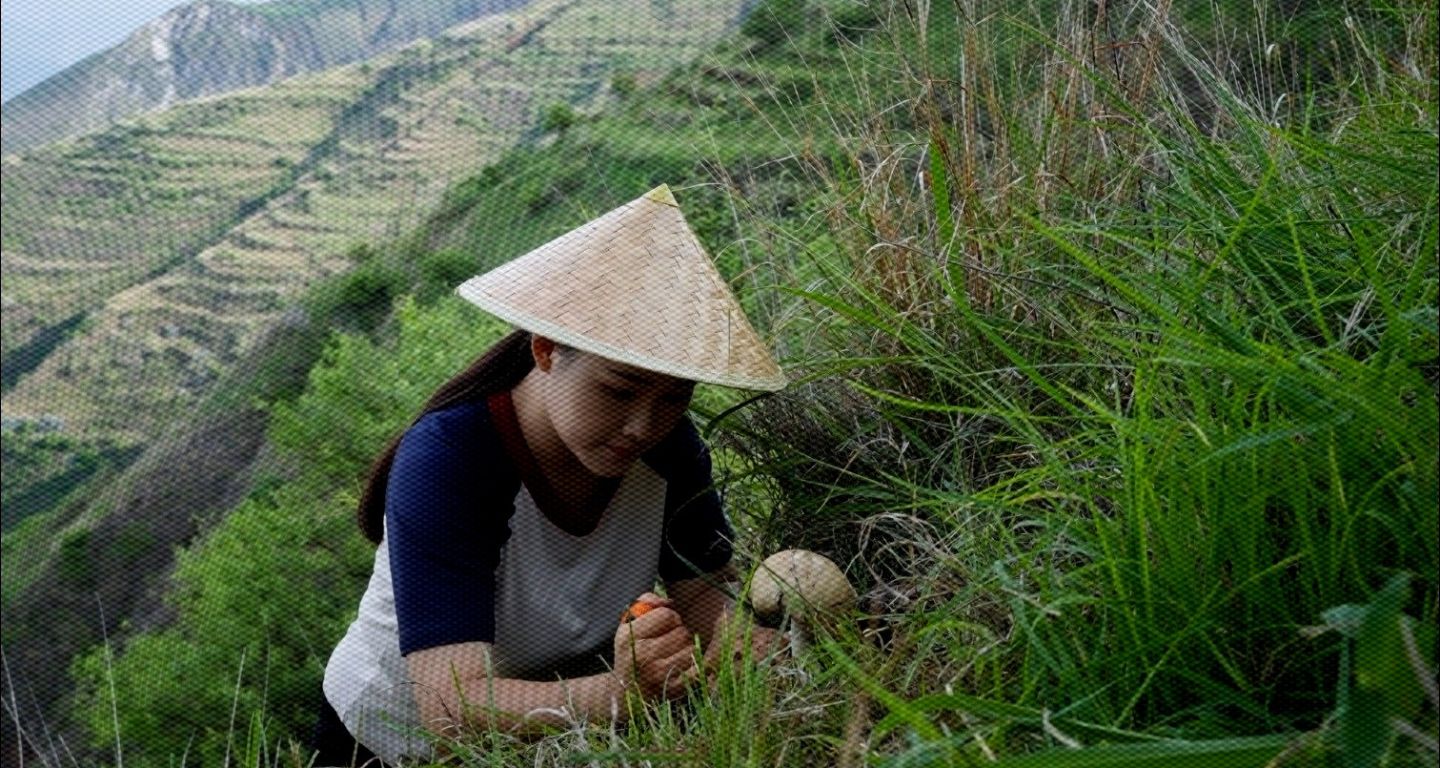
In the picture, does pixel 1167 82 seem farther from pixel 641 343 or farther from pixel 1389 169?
pixel 641 343

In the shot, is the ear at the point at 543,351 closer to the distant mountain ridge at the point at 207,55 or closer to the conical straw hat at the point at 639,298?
the conical straw hat at the point at 639,298

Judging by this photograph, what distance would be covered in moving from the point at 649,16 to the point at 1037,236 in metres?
4.53

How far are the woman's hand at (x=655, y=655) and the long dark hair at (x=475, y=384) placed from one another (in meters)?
0.36

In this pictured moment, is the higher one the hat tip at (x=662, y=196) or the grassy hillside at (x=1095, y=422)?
the hat tip at (x=662, y=196)

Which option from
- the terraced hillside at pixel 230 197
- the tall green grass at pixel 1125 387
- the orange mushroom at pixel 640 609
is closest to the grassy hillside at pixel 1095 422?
the tall green grass at pixel 1125 387

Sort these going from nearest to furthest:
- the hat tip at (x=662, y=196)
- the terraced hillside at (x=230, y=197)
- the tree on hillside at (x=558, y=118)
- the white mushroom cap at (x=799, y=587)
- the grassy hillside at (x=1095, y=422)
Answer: the grassy hillside at (x=1095, y=422) → the white mushroom cap at (x=799, y=587) → the hat tip at (x=662, y=196) → the tree on hillside at (x=558, y=118) → the terraced hillside at (x=230, y=197)

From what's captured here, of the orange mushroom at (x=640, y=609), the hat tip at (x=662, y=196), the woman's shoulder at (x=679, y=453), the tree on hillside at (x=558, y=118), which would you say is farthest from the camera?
the tree on hillside at (x=558, y=118)

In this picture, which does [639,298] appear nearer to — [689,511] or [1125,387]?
[689,511]

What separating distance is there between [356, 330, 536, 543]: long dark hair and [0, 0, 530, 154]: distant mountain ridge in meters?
5.09

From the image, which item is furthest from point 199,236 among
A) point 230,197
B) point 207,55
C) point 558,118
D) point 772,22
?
point 772,22

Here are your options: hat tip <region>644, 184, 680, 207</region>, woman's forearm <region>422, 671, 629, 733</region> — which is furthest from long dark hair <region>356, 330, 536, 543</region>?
woman's forearm <region>422, 671, 629, 733</region>

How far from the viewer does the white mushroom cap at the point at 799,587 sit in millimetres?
1405

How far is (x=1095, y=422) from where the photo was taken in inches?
56.4

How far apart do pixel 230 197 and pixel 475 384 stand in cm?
643
